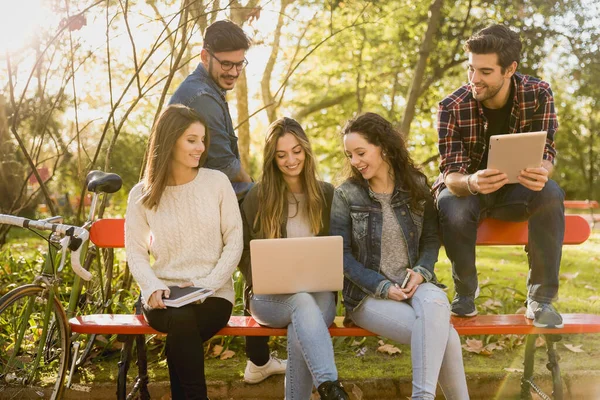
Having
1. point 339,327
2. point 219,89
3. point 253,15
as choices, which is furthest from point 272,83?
point 339,327

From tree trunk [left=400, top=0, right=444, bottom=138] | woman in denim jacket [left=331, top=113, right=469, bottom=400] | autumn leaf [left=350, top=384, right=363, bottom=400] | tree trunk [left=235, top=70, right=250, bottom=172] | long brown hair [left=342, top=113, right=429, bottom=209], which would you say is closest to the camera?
woman in denim jacket [left=331, top=113, right=469, bottom=400]

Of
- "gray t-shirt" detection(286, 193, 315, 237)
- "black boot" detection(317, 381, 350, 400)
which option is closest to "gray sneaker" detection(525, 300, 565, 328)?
"black boot" detection(317, 381, 350, 400)

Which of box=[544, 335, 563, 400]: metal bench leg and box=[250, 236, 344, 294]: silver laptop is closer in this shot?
box=[250, 236, 344, 294]: silver laptop

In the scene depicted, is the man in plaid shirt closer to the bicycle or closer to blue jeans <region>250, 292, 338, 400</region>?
blue jeans <region>250, 292, 338, 400</region>

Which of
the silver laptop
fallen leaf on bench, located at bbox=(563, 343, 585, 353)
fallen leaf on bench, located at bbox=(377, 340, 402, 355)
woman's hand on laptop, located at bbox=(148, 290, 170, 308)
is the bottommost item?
fallen leaf on bench, located at bbox=(563, 343, 585, 353)

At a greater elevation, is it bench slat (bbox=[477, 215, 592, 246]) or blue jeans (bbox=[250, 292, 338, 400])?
bench slat (bbox=[477, 215, 592, 246])

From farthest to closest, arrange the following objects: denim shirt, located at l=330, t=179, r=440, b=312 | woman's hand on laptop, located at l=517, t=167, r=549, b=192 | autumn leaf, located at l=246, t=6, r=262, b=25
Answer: autumn leaf, located at l=246, t=6, r=262, b=25 < denim shirt, located at l=330, t=179, r=440, b=312 < woman's hand on laptop, located at l=517, t=167, r=549, b=192

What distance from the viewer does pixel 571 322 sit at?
3.29 m

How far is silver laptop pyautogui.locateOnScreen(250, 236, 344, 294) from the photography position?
9.99 ft

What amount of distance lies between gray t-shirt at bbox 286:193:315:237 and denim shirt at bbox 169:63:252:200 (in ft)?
1.07

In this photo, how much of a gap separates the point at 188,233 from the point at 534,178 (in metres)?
1.67

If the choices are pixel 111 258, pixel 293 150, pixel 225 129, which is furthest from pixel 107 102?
pixel 293 150

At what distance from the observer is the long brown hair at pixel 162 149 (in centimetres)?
323

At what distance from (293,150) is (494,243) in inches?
49.0
